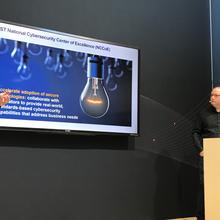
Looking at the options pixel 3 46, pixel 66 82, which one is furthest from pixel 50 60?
pixel 3 46

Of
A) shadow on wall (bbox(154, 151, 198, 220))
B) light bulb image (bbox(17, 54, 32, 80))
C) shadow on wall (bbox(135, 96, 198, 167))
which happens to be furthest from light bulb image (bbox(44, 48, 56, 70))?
shadow on wall (bbox(154, 151, 198, 220))

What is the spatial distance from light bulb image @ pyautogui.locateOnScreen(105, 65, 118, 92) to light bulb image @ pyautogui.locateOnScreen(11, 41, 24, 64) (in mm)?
882

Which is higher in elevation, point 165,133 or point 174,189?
Result: point 165,133

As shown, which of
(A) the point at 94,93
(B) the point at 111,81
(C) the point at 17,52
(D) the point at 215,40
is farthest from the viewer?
(D) the point at 215,40

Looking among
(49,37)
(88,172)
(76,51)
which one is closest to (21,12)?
(49,37)

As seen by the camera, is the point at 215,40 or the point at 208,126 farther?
the point at 215,40

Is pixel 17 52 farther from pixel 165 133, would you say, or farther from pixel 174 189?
pixel 174 189

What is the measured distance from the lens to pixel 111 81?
A: 12.2 feet

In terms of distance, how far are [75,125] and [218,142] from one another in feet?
4.30

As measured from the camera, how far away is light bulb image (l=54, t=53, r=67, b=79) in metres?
3.42

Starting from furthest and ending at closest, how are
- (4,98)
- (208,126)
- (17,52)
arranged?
(208,126), (17,52), (4,98)

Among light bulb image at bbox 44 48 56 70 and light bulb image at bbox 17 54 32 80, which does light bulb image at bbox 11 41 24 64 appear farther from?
light bulb image at bbox 44 48 56 70

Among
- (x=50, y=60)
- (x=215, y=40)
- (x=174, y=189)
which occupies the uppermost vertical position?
(x=215, y=40)

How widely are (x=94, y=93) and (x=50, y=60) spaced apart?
523 millimetres
